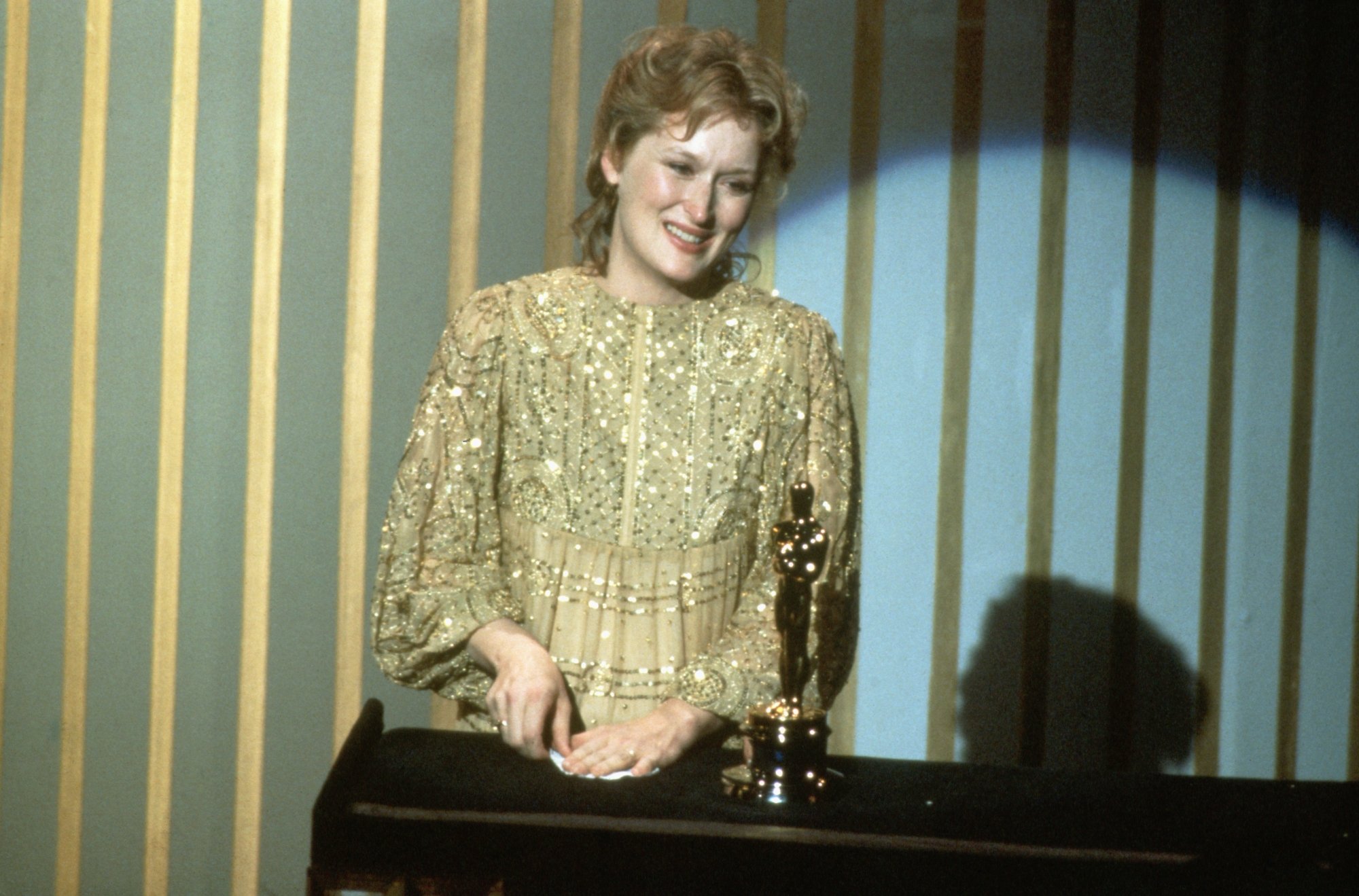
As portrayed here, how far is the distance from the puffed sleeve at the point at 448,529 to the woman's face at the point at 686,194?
9.4 inches

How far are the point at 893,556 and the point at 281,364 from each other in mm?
1304

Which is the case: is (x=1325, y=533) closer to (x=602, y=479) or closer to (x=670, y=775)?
(x=602, y=479)

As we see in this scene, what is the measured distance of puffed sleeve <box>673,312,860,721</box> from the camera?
162 centimetres

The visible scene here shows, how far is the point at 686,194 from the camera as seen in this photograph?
1.68 metres

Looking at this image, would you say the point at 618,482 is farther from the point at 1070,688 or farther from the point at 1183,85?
the point at 1183,85

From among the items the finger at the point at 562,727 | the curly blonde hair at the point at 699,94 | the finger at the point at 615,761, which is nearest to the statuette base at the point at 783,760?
the finger at the point at 615,761

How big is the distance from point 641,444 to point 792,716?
57cm

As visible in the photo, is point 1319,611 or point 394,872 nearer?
point 394,872

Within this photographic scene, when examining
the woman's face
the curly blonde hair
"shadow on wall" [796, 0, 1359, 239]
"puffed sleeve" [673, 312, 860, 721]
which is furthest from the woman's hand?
"shadow on wall" [796, 0, 1359, 239]

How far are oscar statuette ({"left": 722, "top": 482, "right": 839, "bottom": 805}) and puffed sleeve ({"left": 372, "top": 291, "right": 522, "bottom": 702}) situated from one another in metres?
0.47

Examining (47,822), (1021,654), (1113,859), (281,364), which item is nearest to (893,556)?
(1021,654)

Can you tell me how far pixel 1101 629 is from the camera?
2607 millimetres

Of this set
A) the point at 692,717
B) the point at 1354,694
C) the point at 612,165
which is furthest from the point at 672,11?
the point at 1354,694

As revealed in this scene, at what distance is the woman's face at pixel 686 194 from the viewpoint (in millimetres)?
1671
